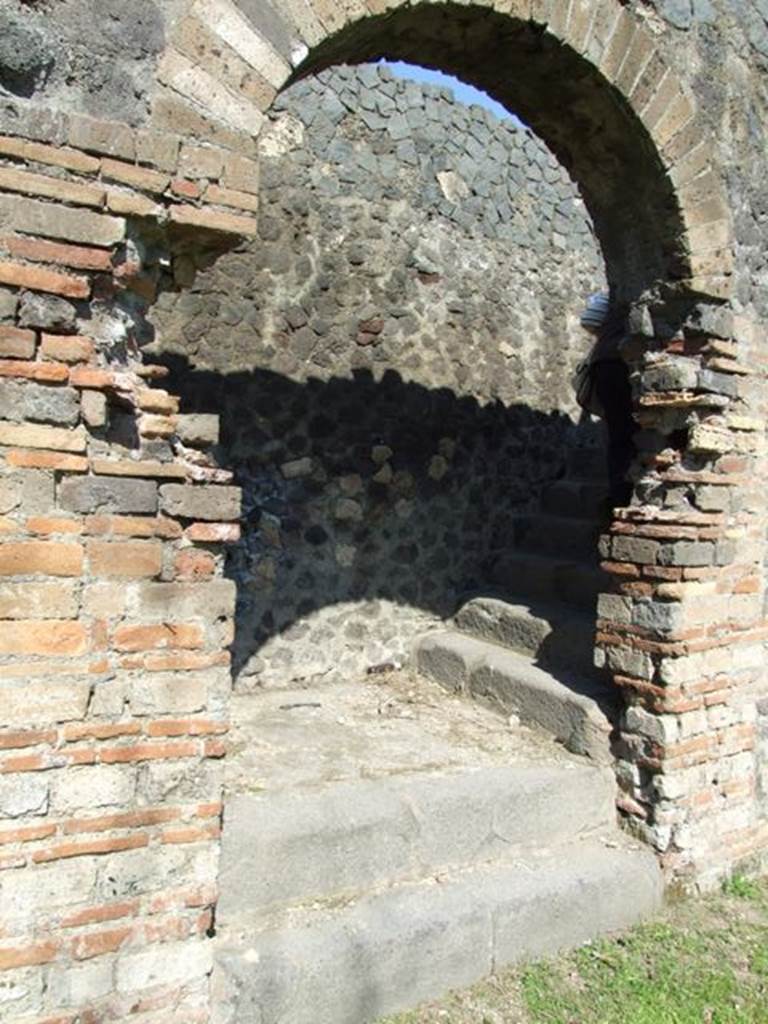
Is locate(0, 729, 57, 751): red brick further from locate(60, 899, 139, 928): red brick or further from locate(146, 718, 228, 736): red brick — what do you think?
locate(60, 899, 139, 928): red brick

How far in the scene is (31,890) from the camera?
244 centimetres

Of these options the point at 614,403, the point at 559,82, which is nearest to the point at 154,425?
the point at 559,82

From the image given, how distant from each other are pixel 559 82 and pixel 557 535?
3.21 meters

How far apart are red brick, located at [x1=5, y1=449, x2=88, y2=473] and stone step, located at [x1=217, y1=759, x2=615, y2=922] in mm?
1451

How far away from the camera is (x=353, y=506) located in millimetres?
5566

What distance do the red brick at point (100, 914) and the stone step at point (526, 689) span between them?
237cm

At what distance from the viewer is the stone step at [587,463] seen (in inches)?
261

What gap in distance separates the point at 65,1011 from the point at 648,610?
9.16ft

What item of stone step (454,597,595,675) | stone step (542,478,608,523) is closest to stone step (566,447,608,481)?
stone step (542,478,608,523)

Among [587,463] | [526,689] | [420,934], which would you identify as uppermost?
[587,463]

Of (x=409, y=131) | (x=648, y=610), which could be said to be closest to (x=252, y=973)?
(x=648, y=610)

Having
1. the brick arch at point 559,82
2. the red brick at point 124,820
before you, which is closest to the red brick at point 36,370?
the brick arch at point 559,82

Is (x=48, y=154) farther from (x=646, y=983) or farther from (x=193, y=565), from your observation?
(x=646, y=983)

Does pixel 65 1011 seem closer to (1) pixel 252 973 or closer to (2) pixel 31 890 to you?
(2) pixel 31 890
